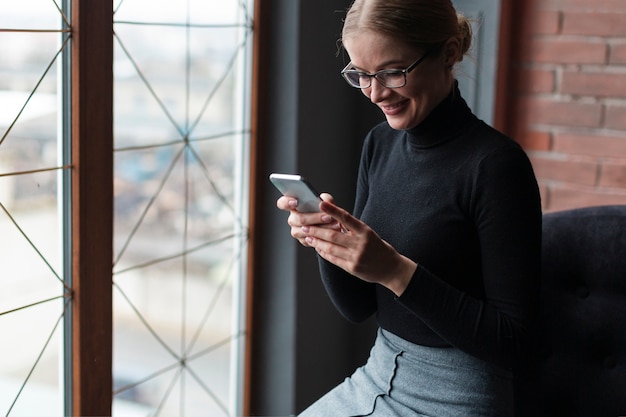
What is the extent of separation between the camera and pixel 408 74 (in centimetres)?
137

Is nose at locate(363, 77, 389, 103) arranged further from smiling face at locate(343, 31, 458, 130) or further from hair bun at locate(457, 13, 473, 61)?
hair bun at locate(457, 13, 473, 61)

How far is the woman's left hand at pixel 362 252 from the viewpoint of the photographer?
1.29 m

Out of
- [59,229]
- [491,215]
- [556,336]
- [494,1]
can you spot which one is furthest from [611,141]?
[59,229]

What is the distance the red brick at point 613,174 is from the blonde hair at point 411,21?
0.85 meters

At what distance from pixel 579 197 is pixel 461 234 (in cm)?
87

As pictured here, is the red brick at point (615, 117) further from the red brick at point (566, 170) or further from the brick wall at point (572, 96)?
the red brick at point (566, 170)

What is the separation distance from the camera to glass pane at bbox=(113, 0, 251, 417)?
177 centimetres

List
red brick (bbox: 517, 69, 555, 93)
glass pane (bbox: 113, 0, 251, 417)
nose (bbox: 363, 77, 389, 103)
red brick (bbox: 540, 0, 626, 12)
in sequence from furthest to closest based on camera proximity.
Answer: red brick (bbox: 517, 69, 555, 93), red brick (bbox: 540, 0, 626, 12), glass pane (bbox: 113, 0, 251, 417), nose (bbox: 363, 77, 389, 103)

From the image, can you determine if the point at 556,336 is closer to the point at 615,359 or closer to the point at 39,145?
the point at 615,359

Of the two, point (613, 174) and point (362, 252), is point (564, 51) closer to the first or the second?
point (613, 174)

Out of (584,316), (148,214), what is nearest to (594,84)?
(584,316)

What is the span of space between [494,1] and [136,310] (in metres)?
1.16

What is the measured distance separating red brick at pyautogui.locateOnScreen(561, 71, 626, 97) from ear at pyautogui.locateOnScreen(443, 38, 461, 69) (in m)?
0.78

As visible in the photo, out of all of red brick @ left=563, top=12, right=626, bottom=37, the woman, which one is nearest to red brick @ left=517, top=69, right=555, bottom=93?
red brick @ left=563, top=12, right=626, bottom=37
